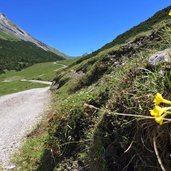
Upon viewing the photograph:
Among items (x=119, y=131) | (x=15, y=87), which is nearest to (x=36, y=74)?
(x=15, y=87)

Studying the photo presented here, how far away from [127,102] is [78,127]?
3.88 metres

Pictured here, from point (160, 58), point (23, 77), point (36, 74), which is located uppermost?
point (160, 58)

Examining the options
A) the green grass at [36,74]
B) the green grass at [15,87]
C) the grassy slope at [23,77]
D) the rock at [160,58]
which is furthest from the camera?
the green grass at [36,74]

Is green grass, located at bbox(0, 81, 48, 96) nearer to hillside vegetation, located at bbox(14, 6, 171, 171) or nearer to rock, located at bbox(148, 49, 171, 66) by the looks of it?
hillside vegetation, located at bbox(14, 6, 171, 171)

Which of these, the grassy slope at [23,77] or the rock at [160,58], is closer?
the rock at [160,58]

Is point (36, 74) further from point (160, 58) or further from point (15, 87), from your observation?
point (160, 58)

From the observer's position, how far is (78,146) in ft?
32.7

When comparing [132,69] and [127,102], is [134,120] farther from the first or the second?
[132,69]

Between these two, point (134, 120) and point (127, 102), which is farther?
point (127, 102)

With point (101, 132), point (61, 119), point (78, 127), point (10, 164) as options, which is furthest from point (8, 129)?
point (101, 132)

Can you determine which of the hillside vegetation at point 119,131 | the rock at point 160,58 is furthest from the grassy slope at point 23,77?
the rock at point 160,58

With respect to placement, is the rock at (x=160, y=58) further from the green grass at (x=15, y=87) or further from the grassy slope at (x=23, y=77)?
the grassy slope at (x=23, y=77)

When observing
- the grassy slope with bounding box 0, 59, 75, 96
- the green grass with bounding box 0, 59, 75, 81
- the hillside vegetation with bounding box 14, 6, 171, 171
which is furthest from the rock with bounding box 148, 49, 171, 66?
the green grass with bounding box 0, 59, 75, 81

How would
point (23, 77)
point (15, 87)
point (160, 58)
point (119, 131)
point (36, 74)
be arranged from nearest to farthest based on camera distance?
point (119, 131) → point (160, 58) → point (15, 87) → point (23, 77) → point (36, 74)
